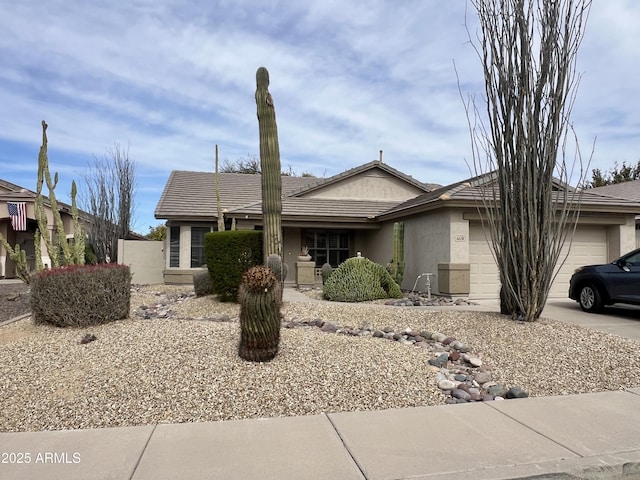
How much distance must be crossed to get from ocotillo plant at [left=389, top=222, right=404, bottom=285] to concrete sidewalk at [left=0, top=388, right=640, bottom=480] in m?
10.1

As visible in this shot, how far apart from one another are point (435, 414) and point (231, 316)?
18.9 ft

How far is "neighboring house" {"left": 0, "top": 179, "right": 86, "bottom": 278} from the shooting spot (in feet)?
73.2

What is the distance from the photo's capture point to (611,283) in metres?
10.2

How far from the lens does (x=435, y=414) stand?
446 centimetres

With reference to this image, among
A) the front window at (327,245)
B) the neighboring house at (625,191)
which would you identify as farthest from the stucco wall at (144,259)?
the neighboring house at (625,191)

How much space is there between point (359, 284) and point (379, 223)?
6.56 m

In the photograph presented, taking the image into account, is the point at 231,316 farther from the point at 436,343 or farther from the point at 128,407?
the point at 128,407

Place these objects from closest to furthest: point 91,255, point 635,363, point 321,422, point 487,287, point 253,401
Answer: point 321,422 < point 253,401 < point 635,363 < point 487,287 < point 91,255

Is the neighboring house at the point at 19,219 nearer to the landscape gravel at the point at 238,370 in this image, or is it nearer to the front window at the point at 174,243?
the front window at the point at 174,243

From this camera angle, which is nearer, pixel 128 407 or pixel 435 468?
pixel 435 468

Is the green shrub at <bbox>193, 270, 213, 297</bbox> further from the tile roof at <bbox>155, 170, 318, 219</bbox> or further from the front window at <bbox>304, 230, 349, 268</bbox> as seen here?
the front window at <bbox>304, 230, 349, 268</bbox>

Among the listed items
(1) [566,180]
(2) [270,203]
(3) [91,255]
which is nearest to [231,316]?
(2) [270,203]

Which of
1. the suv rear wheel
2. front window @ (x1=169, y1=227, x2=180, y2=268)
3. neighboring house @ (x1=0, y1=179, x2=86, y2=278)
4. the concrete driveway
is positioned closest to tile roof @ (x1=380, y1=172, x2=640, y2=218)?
the concrete driveway

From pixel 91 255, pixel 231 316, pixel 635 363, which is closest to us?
pixel 635 363
